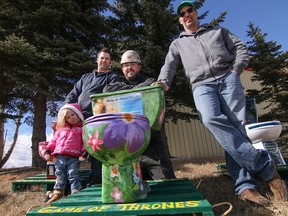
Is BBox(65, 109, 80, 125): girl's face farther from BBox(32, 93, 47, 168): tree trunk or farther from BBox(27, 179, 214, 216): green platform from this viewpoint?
BBox(32, 93, 47, 168): tree trunk

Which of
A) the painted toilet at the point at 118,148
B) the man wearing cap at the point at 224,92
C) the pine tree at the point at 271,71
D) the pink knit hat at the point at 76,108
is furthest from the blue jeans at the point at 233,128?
the pine tree at the point at 271,71

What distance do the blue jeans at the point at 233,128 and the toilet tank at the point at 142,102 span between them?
441 mm

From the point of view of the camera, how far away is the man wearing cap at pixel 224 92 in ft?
5.91

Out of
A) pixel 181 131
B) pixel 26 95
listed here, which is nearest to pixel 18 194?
pixel 26 95

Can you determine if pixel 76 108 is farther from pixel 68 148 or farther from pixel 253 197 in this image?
pixel 253 197

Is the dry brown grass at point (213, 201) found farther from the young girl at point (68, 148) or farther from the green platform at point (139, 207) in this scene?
the green platform at point (139, 207)

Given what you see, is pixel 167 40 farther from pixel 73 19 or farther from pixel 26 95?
pixel 26 95

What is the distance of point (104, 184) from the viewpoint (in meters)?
1.47

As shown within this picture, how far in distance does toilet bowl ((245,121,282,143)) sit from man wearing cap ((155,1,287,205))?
1.38 meters

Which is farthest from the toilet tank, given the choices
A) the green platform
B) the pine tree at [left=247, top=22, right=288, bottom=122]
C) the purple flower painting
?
the pine tree at [left=247, top=22, right=288, bottom=122]

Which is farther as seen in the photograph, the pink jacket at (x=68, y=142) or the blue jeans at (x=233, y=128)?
the pink jacket at (x=68, y=142)

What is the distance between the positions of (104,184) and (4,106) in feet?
18.7

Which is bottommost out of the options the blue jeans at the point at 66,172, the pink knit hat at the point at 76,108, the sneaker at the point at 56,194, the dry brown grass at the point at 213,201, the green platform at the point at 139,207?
the dry brown grass at the point at 213,201

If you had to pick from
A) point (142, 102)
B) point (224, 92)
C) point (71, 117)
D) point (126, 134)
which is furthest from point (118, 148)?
point (71, 117)
